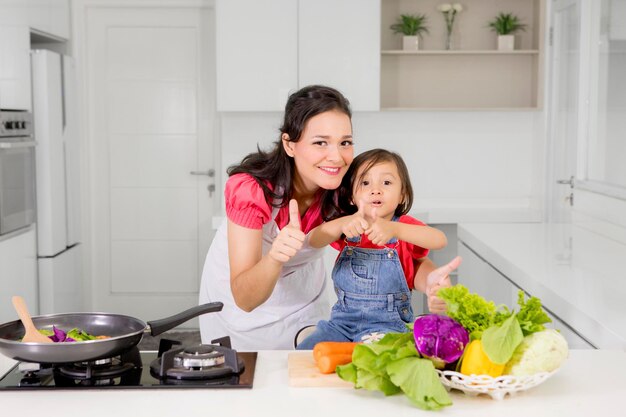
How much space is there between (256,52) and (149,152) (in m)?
1.26

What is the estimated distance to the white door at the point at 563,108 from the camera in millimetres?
4176

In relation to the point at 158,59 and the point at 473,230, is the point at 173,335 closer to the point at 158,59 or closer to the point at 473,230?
the point at 158,59

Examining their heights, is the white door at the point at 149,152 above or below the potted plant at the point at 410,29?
below

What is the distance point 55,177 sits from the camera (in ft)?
15.0

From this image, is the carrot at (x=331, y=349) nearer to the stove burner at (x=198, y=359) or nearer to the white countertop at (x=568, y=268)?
the stove burner at (x=198, y=359)

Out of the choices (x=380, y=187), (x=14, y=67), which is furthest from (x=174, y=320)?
(x=14, y=67)

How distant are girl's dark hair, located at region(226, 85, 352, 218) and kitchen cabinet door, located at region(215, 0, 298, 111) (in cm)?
230

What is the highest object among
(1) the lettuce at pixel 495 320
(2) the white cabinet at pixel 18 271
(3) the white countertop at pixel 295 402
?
(1) the lettuce at pixel 495 320

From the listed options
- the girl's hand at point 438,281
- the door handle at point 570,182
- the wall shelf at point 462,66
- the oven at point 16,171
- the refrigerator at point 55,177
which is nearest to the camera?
the girl's hand at point 438,281

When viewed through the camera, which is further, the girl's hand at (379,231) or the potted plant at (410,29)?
the potted plant at (410,29)

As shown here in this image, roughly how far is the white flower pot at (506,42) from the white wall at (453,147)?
43 cm

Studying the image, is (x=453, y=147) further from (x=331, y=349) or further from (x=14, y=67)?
(x=331, y=349)

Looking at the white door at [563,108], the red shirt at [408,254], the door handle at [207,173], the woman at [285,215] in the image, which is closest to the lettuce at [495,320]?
the woman at [285,215]

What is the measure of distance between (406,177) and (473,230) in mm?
1546
